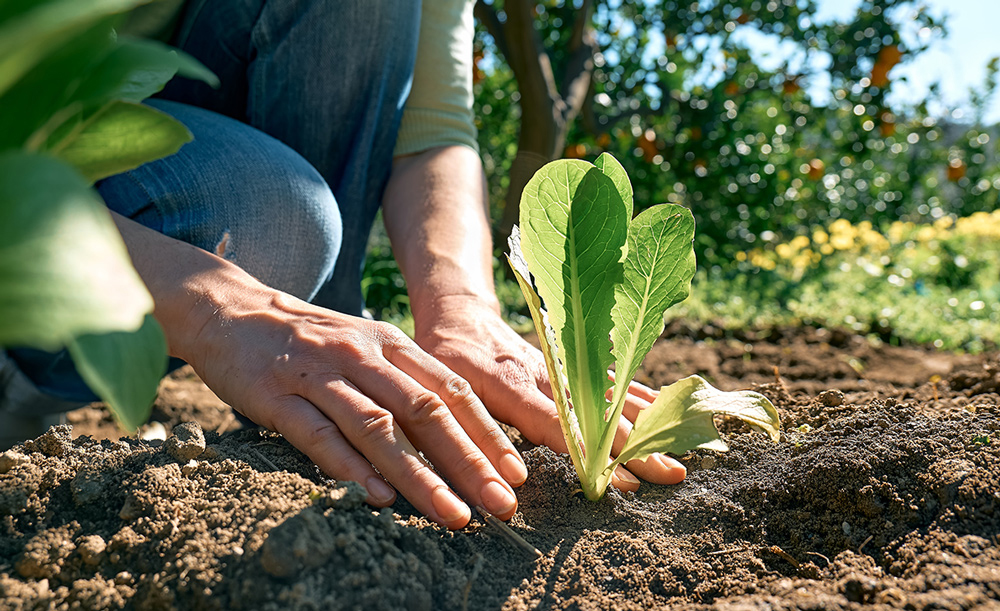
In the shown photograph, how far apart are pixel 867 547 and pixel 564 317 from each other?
52 centimetres

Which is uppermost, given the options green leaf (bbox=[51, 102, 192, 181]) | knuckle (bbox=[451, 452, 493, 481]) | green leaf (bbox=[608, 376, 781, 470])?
green leaf (bbox=[51, 102, 192, 181])

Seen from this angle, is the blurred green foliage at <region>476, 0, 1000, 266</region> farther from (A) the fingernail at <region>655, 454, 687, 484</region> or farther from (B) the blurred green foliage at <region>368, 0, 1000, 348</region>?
(A) the fingernail at <region>655, 454, 687, 484</region>

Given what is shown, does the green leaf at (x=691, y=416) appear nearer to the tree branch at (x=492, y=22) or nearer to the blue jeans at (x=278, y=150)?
Answer: the blue jeans at (x=278, y=150)

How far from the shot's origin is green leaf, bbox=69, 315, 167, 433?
0.44m

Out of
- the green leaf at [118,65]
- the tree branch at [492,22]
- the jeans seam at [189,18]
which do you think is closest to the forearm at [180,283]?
the green leaf at [118,65]

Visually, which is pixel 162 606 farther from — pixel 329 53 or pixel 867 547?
pixel 329 53

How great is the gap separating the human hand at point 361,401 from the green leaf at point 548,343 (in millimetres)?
93

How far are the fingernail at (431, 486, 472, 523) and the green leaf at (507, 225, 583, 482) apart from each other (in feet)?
0.64

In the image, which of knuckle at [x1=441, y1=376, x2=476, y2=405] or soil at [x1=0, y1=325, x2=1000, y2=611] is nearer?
soil at [x1=0, y1=325, x2=1000, y2=611]

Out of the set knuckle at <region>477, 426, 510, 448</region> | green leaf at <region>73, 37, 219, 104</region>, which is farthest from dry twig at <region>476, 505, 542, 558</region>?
green leaf at <region>73, 37, 219, 104</region>

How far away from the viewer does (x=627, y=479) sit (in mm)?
1126

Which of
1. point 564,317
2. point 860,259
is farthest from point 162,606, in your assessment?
point 860,259

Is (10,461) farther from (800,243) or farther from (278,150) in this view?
(800,243)

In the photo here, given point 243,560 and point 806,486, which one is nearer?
point 243,560
